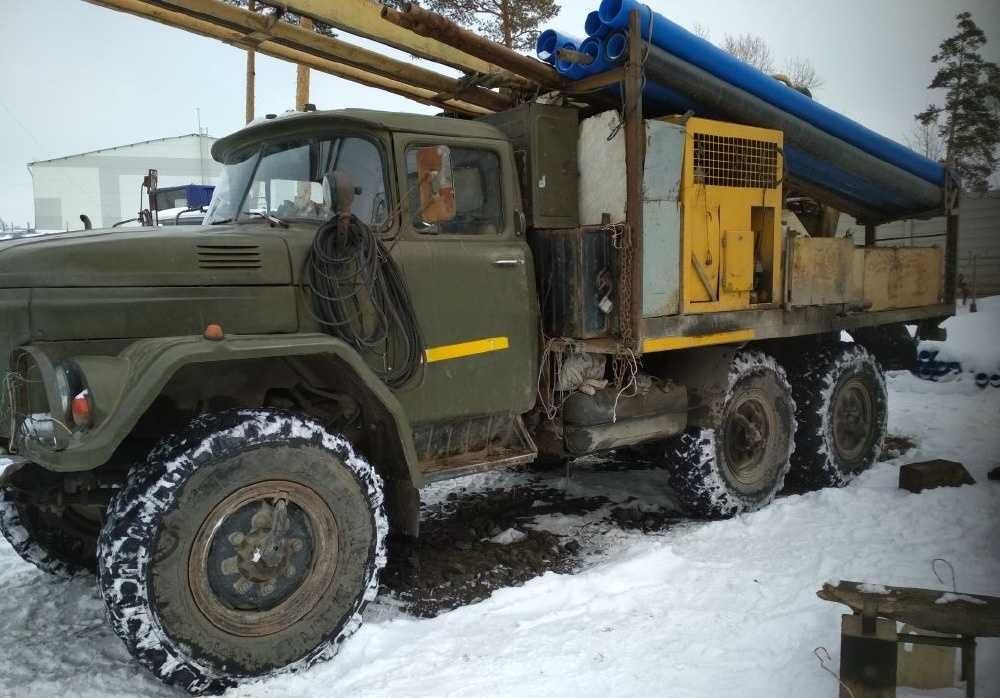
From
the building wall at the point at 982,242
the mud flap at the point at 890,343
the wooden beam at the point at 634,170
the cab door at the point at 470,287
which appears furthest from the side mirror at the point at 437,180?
the building wall at the point at 982,242

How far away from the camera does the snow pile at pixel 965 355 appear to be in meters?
9.27

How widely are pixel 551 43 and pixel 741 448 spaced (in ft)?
9.97

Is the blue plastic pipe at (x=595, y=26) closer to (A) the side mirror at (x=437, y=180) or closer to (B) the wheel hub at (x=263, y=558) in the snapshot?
(A) the side mirror at (x=437, y=180)

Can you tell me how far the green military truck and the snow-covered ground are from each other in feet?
0.93

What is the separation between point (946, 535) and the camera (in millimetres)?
4586

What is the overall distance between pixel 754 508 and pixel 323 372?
10.8ft

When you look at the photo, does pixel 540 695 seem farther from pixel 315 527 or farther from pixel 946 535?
pixel 946 535

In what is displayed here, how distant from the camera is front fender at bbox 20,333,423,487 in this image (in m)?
2.87

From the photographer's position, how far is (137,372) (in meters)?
2.98

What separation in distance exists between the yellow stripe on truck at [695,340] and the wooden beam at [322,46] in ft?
6.03

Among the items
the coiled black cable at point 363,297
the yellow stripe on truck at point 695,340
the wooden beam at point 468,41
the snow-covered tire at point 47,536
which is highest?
the wooden beam at point 468,41

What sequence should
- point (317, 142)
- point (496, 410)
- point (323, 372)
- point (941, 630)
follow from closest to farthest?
point (941, 630) < point (323, 372) < point (317, 142) < point (496, 410)

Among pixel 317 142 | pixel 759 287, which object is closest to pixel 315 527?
pixel 317 142

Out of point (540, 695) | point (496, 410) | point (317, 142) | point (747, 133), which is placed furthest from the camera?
point (747, 133)
